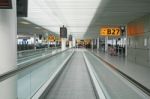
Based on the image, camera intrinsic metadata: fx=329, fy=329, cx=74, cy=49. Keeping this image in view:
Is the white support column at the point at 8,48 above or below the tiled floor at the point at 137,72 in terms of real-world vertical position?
above

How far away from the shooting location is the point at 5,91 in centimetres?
587

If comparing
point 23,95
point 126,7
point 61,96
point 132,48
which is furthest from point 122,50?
point 23,95

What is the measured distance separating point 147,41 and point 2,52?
15.7 metres

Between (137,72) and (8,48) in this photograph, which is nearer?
(8,48)

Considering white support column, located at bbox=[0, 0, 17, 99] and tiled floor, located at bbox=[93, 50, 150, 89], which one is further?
tiled floor, located at bbox=[93, 50, 150, 89]

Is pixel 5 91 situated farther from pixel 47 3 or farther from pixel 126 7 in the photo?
pixel 126 7

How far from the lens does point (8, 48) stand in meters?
6.04

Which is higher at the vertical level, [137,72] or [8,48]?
[8,48]

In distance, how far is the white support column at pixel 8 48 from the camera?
5773 millimetres

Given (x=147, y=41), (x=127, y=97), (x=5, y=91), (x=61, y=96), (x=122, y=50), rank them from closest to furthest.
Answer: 1. (x=5, y=91)
2. (x=127, y=97)
3. (x=61, y=96)
4. (x=147, y=41)
5. (x=122, y=50)

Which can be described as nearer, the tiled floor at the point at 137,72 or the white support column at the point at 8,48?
the white support column at the point at 8,48

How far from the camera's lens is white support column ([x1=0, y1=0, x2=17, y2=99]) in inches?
227

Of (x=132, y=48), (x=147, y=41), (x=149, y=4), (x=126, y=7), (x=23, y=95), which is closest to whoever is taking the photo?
(x=23, y=95)

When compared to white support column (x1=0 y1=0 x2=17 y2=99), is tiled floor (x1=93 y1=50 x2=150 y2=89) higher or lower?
lower
